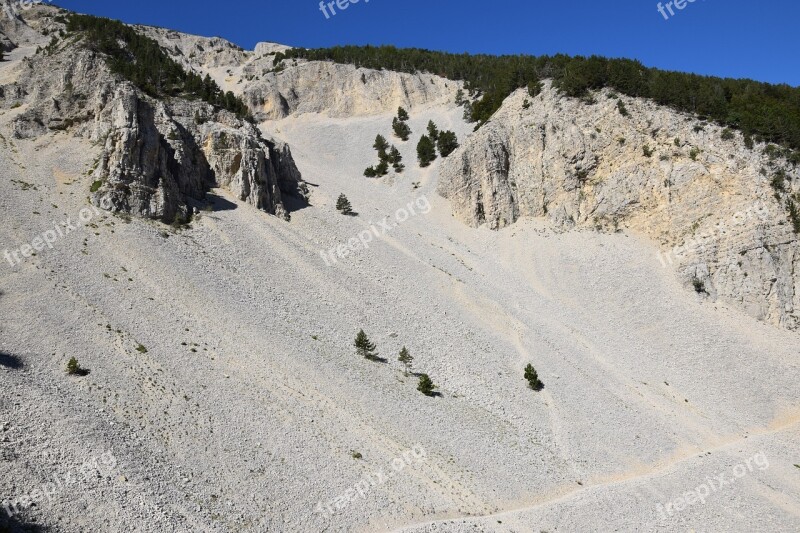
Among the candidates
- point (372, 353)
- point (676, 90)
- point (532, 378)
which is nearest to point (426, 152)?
point (676, 90)

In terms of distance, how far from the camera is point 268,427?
2758cm

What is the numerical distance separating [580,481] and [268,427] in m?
18.4

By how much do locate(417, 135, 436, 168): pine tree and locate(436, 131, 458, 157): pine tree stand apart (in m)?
1.45

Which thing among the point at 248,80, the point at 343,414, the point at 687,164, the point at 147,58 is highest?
the point at 248,80

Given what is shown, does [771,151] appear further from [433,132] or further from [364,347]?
[433,132]

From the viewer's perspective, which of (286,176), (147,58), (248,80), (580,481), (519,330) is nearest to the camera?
(580,481)

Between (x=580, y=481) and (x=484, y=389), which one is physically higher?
(x=484, y=389)

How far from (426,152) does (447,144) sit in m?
3.54

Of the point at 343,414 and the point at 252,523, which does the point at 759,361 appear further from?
the point at 252,523

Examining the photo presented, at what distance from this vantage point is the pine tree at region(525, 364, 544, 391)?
3734 cm

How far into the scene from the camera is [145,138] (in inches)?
1989

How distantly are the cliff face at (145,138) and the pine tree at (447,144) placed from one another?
24911mm

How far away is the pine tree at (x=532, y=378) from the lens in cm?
3734

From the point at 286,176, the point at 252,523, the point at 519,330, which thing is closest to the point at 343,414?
the point at 252,523
